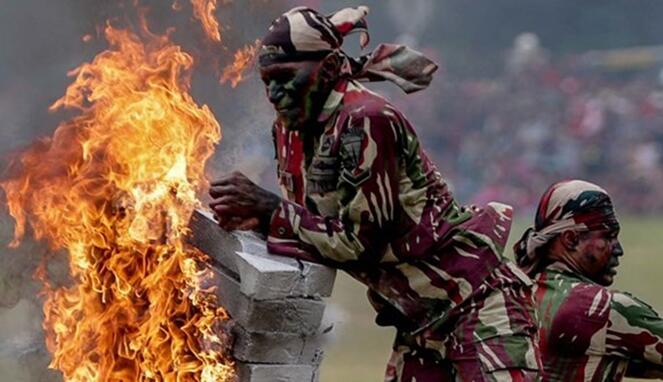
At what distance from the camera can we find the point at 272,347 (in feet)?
14.7

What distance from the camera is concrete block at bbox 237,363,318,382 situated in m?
4.47

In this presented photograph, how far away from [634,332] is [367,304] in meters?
7.24

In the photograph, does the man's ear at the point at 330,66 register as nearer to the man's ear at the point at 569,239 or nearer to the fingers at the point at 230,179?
the fingers at the point at 230,179

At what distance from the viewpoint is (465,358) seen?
4582 millimetres

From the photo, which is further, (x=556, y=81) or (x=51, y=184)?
(x=556, y=81)

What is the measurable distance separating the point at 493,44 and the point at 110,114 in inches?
486

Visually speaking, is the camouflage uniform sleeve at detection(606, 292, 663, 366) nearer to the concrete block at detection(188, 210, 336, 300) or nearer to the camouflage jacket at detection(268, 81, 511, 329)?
the camouflage jacket at detection(268, 81, 511, 329)

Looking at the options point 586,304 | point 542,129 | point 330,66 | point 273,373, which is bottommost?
point 273,373

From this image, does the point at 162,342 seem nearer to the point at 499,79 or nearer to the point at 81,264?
the point at 81,264

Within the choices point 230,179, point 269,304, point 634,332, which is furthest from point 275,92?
point 634,332

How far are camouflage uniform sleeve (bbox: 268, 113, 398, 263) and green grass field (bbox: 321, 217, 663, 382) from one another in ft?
11.5

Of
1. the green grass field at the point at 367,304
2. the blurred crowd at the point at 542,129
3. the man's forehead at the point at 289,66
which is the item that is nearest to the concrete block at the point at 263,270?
the man's forehead at the point at 289,66

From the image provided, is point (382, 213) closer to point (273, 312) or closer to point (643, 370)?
point (273, 312)

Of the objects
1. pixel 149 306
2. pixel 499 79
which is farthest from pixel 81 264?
pixel 499 79
